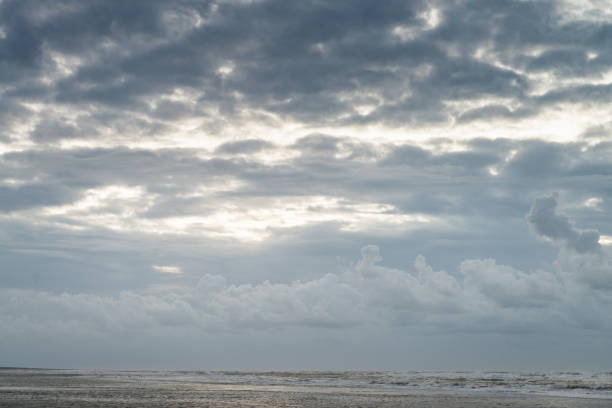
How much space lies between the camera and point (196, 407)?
41.6m

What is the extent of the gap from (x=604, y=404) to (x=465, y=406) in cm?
1436

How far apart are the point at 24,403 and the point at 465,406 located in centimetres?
3617

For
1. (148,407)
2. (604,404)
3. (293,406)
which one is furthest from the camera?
(604,404)

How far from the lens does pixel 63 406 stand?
4159cm

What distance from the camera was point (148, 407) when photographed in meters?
40.8

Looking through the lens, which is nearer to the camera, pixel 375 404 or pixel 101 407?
pixel 101 407

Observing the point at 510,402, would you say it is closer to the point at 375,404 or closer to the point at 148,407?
the point at 375,404

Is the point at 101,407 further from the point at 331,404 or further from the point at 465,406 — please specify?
the point at 465,406

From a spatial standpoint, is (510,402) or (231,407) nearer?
(231,407)

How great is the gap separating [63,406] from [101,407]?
10.9 ft

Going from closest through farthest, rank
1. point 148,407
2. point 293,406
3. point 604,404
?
1. point 148,407
2. point 293,406
3. point 604,404

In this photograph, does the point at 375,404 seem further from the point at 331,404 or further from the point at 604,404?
the point at 604,404

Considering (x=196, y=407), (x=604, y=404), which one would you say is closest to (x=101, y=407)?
(x=196, y=407)

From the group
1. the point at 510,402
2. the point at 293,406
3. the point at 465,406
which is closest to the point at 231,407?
the point at 293,406
